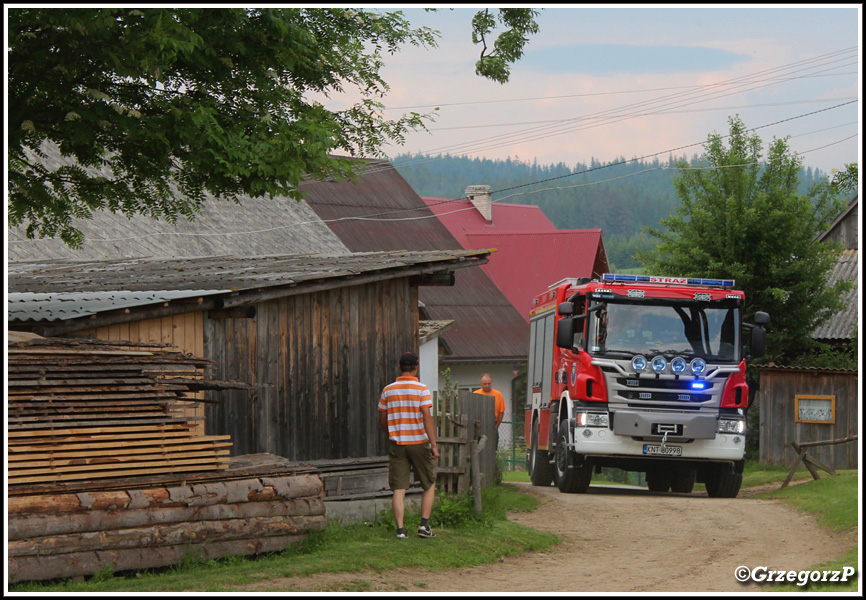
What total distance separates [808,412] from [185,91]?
16153 millimetres

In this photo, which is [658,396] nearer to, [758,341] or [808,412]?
[758,341]

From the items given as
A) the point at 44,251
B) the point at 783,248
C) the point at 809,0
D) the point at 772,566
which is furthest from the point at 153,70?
the point at 783,248

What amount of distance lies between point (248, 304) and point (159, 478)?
115 inches

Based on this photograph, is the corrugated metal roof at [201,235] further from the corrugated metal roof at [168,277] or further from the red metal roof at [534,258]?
the red metal roof at [534,258]

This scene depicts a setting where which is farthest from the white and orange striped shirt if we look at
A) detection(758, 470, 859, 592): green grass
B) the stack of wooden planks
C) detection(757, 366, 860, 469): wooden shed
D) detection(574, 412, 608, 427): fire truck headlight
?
detection(757, 366, 860, 469): wooden shed

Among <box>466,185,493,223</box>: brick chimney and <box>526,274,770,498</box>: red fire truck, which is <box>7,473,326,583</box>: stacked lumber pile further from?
<box>466,185,493,223</box>: brick chimney

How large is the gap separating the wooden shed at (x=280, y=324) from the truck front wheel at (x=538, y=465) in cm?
613

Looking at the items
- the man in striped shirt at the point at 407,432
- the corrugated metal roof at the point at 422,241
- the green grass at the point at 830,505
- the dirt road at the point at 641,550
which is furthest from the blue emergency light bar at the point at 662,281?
the corrugated metal roof at the point at 422,241

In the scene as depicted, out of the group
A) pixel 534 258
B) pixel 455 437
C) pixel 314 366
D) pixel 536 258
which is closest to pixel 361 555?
pixel 314 366

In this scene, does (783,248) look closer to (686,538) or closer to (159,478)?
(686,538)

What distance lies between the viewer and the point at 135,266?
16.1 metres

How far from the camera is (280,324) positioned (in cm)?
1309

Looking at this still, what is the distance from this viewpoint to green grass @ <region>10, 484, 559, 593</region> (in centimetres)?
911

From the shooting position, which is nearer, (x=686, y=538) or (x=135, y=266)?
(x=686, y=538)
